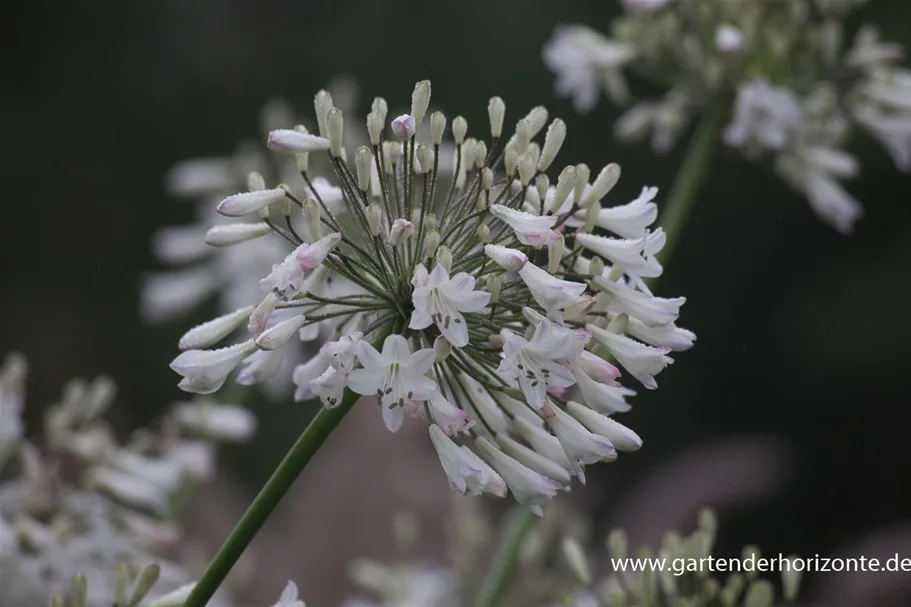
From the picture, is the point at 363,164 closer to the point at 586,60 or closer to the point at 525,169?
the point at 525,169

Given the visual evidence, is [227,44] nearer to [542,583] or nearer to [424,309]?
[542,583]

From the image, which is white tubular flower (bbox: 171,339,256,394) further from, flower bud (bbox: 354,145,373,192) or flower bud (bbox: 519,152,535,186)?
flower bud (bbox: 519,152,535,186)

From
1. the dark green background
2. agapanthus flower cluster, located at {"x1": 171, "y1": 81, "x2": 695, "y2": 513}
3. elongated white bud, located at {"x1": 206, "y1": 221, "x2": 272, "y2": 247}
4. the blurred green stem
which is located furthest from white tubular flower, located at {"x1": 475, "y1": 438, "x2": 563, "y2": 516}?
the dark green background

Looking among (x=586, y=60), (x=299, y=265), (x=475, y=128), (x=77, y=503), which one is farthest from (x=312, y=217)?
(x=475, y=128)

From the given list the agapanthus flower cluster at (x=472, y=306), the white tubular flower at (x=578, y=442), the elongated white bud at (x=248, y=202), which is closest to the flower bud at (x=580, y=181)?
the agapanthus flower cluster at (x=472, y=306)

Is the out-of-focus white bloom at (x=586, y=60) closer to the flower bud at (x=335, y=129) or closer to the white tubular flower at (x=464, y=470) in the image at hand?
the flower bud at (x=335, y=129)
